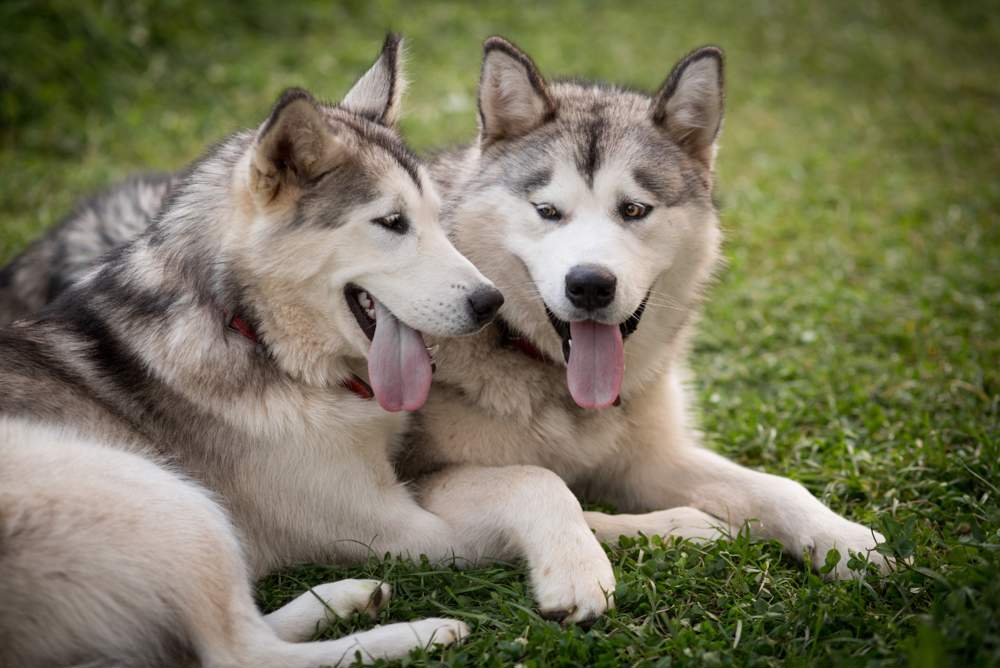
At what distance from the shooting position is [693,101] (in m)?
3.85

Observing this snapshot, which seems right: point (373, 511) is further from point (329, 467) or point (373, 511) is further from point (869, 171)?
point (869, 171)

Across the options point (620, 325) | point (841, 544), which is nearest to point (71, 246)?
point (620, 325)

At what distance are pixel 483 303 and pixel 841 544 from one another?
1.65 m

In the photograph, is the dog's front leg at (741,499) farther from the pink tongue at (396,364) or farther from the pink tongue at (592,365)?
the pink tongue at (396,364)

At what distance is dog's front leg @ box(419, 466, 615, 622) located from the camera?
10.1ft

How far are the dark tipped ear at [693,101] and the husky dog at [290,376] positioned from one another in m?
1.11

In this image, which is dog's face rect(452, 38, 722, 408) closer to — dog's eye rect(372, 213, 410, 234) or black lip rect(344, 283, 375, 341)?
dog's eye rect(372, 213, 410, 234)

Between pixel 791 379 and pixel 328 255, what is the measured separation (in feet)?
10.2

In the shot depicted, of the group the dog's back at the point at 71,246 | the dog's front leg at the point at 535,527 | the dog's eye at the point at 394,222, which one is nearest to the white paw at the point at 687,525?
the dog's front leg at the point at 535,527

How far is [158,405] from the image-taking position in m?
3.29

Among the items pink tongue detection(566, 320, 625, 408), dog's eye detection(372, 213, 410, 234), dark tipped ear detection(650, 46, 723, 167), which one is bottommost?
pink tongue detection(566, 320, 625, 408)

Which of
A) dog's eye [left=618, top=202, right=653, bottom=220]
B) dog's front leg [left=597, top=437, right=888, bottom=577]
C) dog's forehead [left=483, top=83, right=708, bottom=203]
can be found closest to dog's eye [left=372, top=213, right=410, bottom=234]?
dog's forehead [left=483, top=83, right=708, bottom=203]

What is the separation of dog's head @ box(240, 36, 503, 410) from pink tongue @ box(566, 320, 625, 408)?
1.65 feet

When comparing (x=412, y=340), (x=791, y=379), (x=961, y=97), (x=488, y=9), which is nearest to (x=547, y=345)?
(x=412, y=340)
